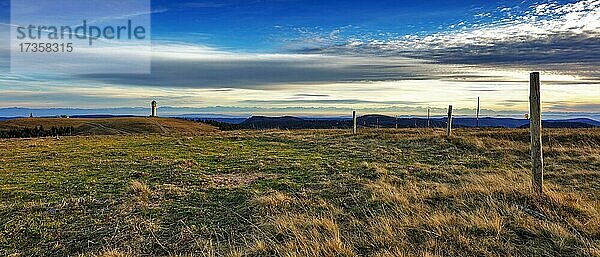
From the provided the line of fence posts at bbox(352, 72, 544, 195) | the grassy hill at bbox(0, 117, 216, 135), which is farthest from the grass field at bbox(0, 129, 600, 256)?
the grassy hill at bbox(0, 117, 216, 135)

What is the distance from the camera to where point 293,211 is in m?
6.73

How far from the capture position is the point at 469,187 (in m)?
7.47

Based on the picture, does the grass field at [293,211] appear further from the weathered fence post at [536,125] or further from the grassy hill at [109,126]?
the grassy hill at [109,126]

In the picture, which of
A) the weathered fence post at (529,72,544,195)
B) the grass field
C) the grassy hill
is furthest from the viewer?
the grassy hill

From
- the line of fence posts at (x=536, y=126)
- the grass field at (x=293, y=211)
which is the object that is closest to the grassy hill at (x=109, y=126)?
the grass field at (x=293, y=211)

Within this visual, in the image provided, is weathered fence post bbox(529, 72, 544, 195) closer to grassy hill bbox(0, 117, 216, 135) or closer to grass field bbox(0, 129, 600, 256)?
grass field bbox(0, 129, 600, 256)

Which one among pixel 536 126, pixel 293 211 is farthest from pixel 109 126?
pixel 536 126

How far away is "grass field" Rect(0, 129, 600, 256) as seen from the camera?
4980mm

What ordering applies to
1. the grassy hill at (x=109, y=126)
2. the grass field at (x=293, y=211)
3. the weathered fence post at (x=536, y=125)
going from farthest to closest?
1. the grassy hill at (x=109, y=126)
2. the weathered fence post at (x=536, y=125)
3. the grass field at (x=293, y=211)

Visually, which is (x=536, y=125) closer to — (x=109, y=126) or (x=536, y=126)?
(x=536, y=126)

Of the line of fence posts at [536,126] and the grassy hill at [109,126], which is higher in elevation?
the line of fence posts at [536,126]

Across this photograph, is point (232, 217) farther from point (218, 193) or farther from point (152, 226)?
point (218, 193)

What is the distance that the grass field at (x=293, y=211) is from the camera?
4.98 meters

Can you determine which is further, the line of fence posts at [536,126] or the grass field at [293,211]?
the line of fence posts at [536,126]
